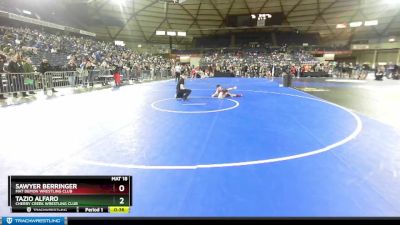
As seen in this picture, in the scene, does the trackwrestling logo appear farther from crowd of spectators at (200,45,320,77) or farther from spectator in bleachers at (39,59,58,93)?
crowd of spectators at (200,45,320,77)

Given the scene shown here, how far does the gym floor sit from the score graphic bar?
1.45 feet

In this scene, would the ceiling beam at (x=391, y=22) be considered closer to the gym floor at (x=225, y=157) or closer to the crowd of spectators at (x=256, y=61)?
the crowd of spectators at (x=256, y=61)

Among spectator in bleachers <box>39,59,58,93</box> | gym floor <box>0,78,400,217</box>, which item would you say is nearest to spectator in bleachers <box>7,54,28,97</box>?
spectator in bleachers <box>39,59,58,93</box>

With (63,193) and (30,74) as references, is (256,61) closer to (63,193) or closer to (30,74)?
(30,74)

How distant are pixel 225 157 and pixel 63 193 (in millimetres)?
2621

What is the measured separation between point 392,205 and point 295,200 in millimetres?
1093

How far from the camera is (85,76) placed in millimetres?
17328

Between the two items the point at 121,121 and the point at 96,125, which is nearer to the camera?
the point at 96,125

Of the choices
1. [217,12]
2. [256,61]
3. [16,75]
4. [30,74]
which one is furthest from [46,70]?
[217,12]

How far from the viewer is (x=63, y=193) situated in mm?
2777

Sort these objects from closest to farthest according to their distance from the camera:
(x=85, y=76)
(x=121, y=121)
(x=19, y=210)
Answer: (x=19, y=210) → (x=121, y=121) → (x=85, y=76)

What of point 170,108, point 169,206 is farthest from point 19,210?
point 170,108

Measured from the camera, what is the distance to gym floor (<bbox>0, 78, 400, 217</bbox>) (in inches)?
126

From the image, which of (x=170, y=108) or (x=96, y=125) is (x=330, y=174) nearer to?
(x=96, y=125)
